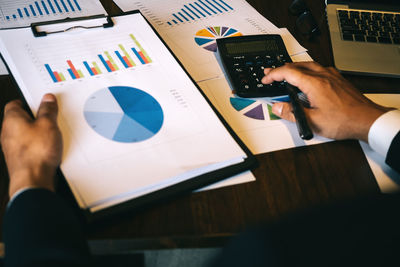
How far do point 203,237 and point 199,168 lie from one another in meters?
0.10

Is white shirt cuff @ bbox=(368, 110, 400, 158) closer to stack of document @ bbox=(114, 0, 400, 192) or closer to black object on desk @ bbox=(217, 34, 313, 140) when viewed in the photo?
stack of document @ bbox=(114, 0, 400, 192)

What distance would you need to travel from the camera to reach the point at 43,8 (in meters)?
0.84

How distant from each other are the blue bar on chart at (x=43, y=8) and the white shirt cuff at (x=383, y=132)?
0.70 m

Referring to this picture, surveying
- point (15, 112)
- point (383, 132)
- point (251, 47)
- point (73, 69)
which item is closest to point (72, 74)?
point (73, 69)

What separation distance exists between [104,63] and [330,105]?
42 centimetres

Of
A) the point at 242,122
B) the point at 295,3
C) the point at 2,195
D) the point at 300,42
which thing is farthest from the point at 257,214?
the point at 295,3

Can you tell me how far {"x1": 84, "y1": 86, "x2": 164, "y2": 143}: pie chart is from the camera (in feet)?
1.76

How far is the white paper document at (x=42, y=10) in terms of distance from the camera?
0.80 m

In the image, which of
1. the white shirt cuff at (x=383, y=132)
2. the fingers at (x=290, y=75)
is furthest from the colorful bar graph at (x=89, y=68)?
the white shirt cuff at (x=383, y=132)

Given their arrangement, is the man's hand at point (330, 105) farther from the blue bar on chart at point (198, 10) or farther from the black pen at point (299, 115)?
the blue bar on chart at point (198, 10)

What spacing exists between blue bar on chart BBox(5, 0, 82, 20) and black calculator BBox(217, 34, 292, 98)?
38 cm

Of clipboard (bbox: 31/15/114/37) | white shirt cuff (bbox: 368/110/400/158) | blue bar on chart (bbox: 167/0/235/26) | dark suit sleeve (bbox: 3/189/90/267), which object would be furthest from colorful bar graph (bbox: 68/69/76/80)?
white shirt cuff (bbox: 368/110/400/158)

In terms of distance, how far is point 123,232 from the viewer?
47cm

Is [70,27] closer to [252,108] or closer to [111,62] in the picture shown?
[111,62]
